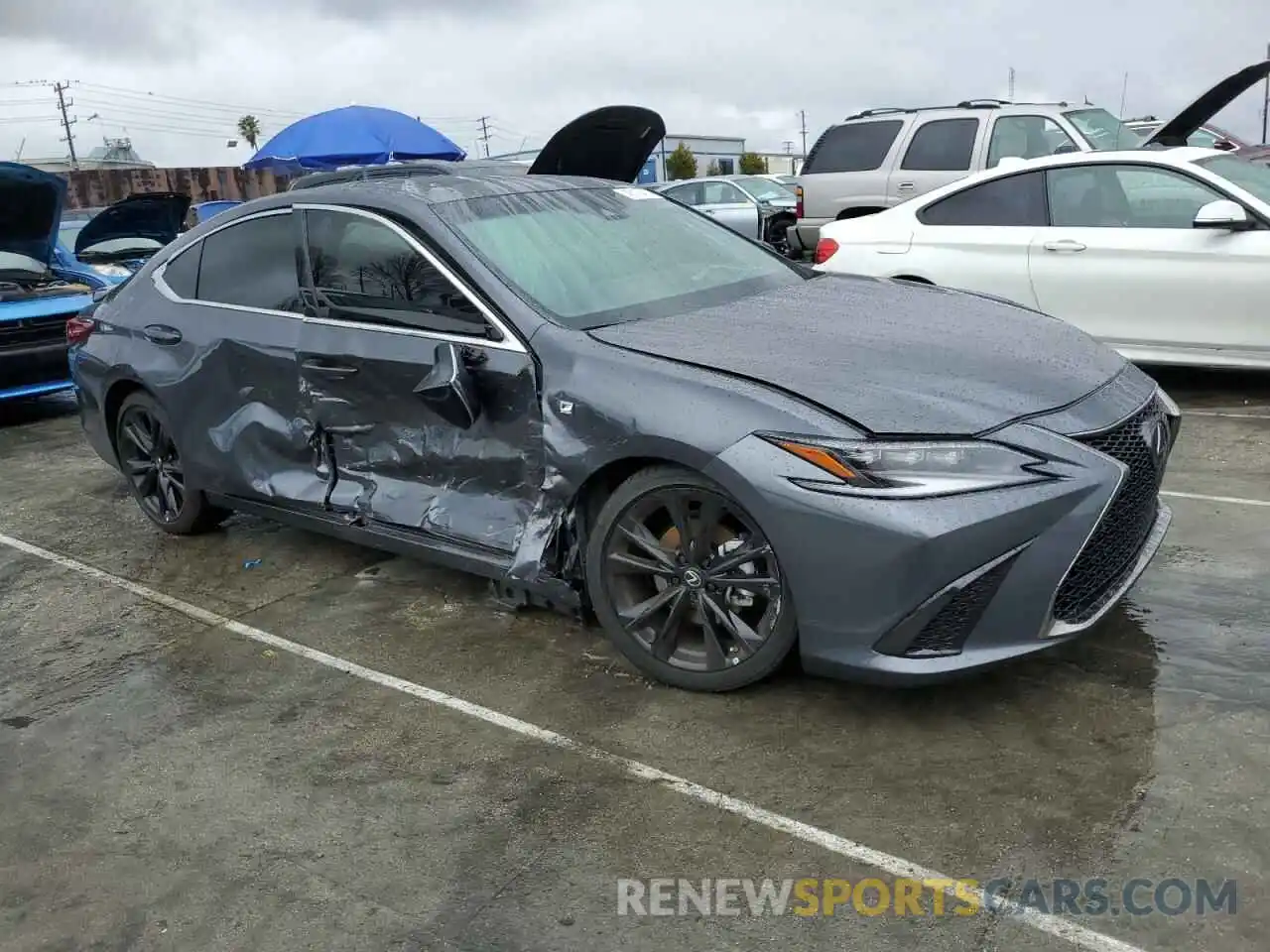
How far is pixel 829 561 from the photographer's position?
3191mm

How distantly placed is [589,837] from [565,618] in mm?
1465

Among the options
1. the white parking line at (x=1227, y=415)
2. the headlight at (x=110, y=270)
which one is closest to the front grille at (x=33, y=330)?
the headlight at (x=110, y=270)

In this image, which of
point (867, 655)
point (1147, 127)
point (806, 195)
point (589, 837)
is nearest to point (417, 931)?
point (589, 837)

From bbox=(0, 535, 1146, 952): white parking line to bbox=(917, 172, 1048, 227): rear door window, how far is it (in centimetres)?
522

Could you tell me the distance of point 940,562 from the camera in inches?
121

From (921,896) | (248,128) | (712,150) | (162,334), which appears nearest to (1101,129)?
(162,334)

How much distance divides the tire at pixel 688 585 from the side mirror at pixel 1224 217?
4.43 m

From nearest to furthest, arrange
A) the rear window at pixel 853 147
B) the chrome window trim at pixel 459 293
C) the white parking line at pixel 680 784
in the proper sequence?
1. the white parking line at pixel 680 784
2. the chrome window trim at pixel 459 293
3. the rear window at pixel 853 147

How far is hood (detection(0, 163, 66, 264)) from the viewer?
8578 mm

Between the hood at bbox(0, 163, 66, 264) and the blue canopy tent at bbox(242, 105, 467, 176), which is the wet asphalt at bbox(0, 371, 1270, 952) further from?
the blue canopy tent at bbox(242, 105, 467, 176)

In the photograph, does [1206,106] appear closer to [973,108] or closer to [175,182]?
[973,108]

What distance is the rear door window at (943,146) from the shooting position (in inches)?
411

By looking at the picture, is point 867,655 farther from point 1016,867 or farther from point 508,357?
point 508,357

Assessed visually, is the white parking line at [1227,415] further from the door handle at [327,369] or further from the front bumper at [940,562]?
the door handle at [327,369]
